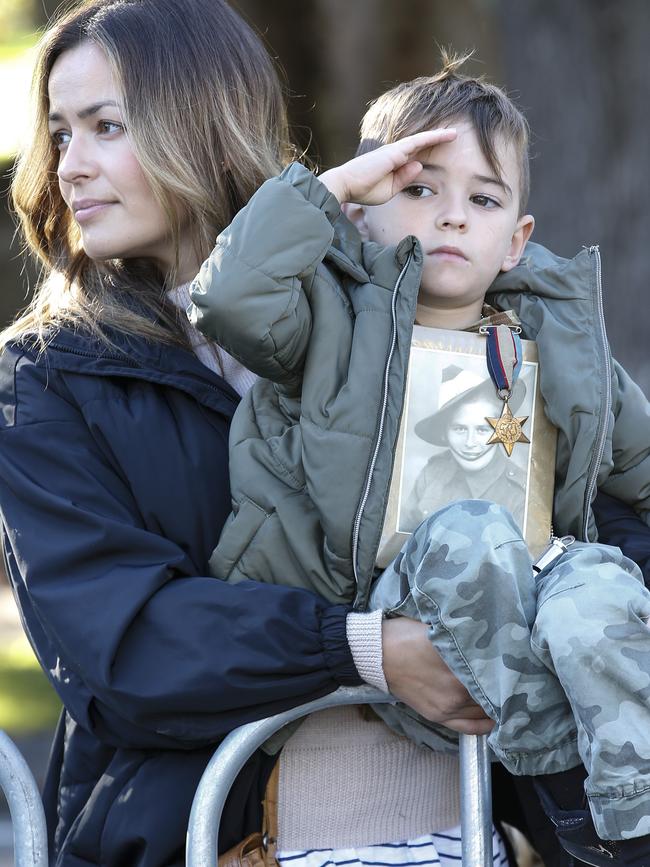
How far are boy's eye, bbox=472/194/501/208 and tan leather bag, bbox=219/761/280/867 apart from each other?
107 cm

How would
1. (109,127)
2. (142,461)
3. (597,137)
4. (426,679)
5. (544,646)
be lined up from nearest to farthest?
(544,646) → (426,679) → (142,461) → (109,127) → (597,137)

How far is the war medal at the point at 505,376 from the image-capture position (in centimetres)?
216

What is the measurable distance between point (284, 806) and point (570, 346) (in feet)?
3.11

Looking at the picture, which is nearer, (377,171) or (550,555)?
(550,555)

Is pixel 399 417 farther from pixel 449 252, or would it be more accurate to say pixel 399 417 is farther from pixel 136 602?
pixel 136 602

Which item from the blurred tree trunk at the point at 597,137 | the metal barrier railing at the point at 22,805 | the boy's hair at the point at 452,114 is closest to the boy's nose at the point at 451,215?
the boy's hair at the point at 452,114

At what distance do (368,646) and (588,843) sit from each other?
0.43m

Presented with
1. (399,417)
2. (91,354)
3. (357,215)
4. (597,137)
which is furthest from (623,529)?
(597,137)

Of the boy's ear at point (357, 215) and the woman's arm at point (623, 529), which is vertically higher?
the boy's ear at point (357, 215)

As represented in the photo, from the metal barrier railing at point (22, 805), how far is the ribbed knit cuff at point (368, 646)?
0.54 m

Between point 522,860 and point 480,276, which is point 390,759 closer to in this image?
point 522,860

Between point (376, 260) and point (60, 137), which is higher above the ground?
point (60, 137)

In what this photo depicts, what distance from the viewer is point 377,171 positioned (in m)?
2.18

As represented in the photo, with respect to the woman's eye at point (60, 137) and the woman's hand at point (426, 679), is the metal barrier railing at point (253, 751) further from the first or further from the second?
the woman's eye at point (60, 137)
